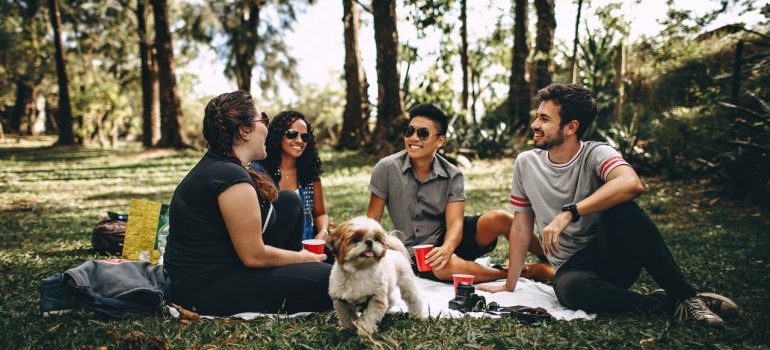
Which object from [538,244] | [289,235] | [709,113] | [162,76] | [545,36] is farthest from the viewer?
[162,76]

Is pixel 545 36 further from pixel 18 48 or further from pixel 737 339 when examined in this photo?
pixel 18 48

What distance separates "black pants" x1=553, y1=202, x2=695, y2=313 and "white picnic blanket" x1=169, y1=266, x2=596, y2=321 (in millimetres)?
114

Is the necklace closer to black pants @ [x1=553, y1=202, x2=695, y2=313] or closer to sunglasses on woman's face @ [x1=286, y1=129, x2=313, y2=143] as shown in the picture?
sunglasses on woman's face @ [x1=286, y1=129, x2=313, y2=143]

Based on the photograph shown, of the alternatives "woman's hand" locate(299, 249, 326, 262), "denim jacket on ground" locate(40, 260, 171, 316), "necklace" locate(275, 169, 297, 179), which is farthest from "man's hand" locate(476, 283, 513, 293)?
"denim jacket on ground" locate(40, 260, 171, 316)

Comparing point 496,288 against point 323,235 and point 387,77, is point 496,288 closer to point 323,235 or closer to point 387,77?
point 323,235

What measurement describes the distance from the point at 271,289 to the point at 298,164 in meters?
1.76

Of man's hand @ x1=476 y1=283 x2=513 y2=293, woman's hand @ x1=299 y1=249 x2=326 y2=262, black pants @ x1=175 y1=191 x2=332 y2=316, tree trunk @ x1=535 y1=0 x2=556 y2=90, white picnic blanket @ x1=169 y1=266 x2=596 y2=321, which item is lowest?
white picnic blanket @ x1=169 y1=266 x2=596 y2=321

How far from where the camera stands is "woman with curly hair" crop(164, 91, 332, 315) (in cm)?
318

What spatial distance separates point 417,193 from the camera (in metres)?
4.71

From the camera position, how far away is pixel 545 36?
639 inches

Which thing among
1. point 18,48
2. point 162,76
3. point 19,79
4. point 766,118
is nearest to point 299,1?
point 162,76

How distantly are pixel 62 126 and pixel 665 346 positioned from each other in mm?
29632

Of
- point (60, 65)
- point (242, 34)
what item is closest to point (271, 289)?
point (242, 34)

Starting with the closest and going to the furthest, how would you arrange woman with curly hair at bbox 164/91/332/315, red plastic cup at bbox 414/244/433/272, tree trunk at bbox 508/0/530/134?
1. woman with curly hair at bbox 164/91/332/315
2. red plastic cup at bbox 414/244/433/272
3. tree trunk at bbox 508/0/530/134
